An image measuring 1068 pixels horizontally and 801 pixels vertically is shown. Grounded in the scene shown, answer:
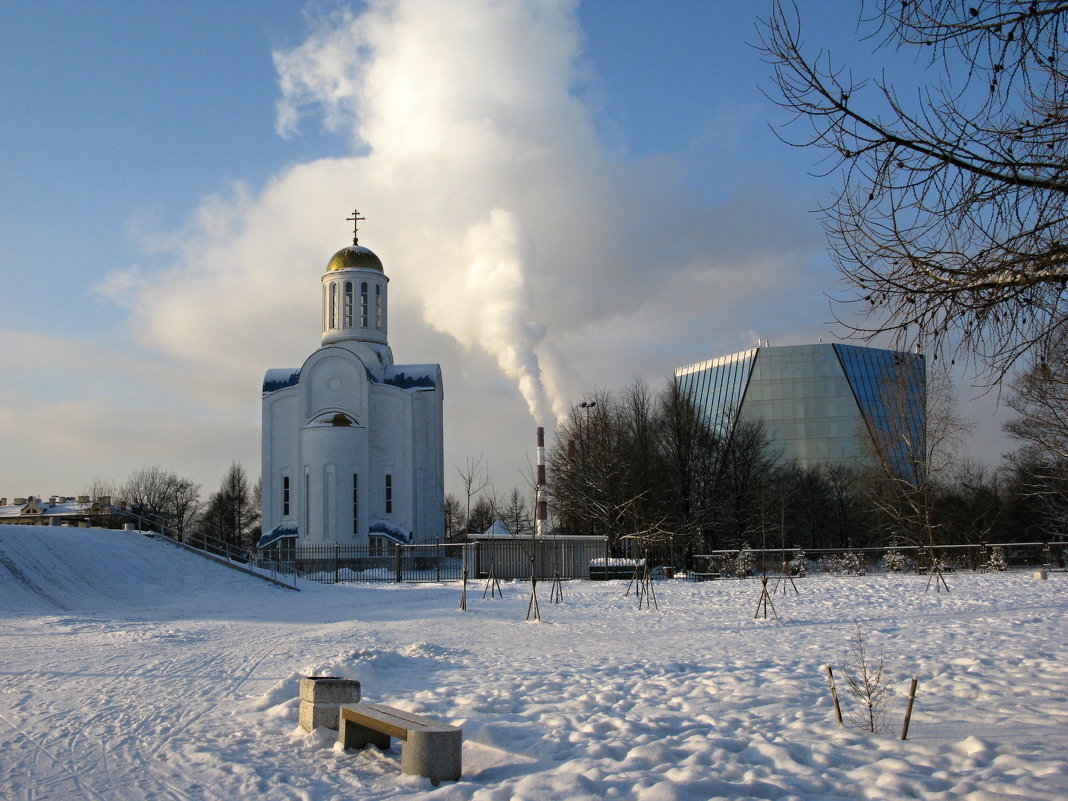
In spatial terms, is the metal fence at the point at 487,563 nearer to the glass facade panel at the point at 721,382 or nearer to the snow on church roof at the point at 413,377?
the snow on church roof at the point at 413,377

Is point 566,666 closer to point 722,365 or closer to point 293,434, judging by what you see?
point 293,434

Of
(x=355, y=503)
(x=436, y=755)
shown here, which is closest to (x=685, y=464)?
(x=355, y=503)

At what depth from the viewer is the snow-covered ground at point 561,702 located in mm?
6008

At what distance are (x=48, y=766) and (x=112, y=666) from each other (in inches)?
211

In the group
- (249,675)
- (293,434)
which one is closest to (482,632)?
(249,675)

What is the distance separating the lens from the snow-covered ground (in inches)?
237

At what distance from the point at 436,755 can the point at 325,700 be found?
182 cm

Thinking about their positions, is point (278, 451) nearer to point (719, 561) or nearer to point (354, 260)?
point (354, 260)

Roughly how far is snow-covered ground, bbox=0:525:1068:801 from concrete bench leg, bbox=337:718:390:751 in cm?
14

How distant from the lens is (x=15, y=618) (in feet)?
62.5

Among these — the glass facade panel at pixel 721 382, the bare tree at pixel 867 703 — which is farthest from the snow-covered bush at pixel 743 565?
the glass facade panel at pixel 721 382

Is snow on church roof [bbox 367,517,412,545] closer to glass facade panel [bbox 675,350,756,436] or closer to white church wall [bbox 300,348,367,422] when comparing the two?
white church wall [bbox 300,348,367,422]

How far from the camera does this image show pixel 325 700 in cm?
750

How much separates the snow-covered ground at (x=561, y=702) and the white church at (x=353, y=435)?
2820 centimetres
